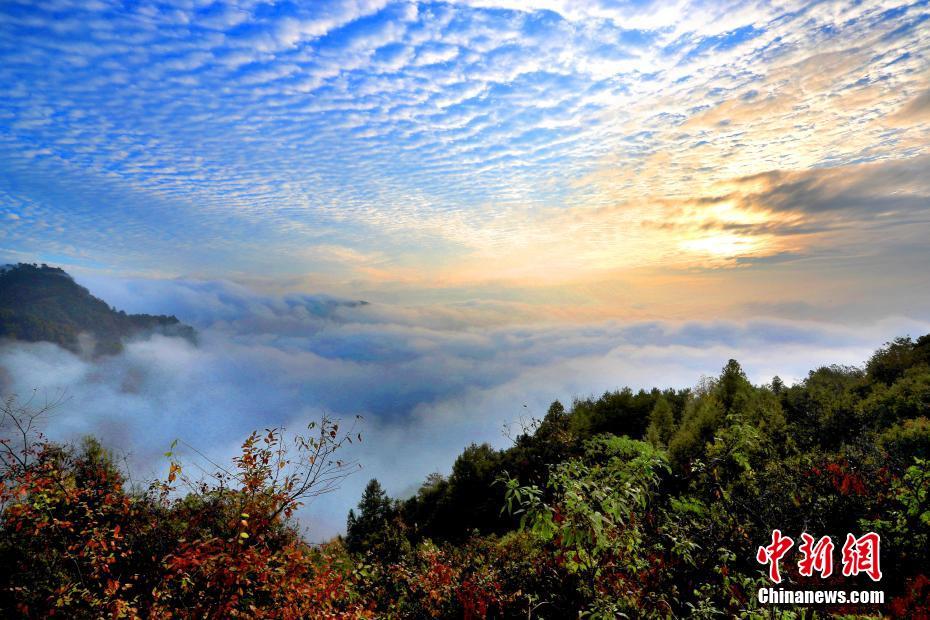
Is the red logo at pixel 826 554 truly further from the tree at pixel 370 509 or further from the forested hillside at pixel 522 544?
the tree at pixel 370 509

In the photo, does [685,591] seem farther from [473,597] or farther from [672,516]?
[473,597]

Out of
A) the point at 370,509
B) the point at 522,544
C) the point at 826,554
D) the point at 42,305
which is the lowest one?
the point at 370,509

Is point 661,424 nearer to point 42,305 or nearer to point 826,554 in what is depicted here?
point 826,554

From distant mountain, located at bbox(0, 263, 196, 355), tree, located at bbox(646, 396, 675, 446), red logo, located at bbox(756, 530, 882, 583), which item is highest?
distant mountain, located at bbox(0, 263, 196, 355)

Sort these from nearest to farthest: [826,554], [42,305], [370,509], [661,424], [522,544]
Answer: [826,554]
[522,544]
[661,424]
[370,509]
[42,305]

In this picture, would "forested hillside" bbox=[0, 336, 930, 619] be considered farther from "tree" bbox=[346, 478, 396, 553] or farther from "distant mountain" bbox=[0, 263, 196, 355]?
"distant mountain" bbox=[0, 263, 196, 355]

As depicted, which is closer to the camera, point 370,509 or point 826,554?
point 826,554

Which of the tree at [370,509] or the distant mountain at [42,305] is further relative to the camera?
the distant mountain at [42,305]

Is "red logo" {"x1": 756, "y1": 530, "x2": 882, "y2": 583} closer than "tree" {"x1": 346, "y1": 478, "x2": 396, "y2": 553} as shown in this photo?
Yes

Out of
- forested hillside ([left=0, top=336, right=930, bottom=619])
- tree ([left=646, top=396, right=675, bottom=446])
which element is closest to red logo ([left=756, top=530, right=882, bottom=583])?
forested hillside ([left=0, top=336, right=930, bottom=619])

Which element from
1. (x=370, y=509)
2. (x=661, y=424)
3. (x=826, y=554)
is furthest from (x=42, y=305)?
(x=826, y=554)

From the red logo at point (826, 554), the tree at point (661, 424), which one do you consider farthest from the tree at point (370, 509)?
the red logo at point (826, 554)

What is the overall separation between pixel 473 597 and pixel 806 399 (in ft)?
91.0

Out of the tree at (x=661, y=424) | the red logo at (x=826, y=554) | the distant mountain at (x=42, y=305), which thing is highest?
the distant mountain at (x=42, y=305)
